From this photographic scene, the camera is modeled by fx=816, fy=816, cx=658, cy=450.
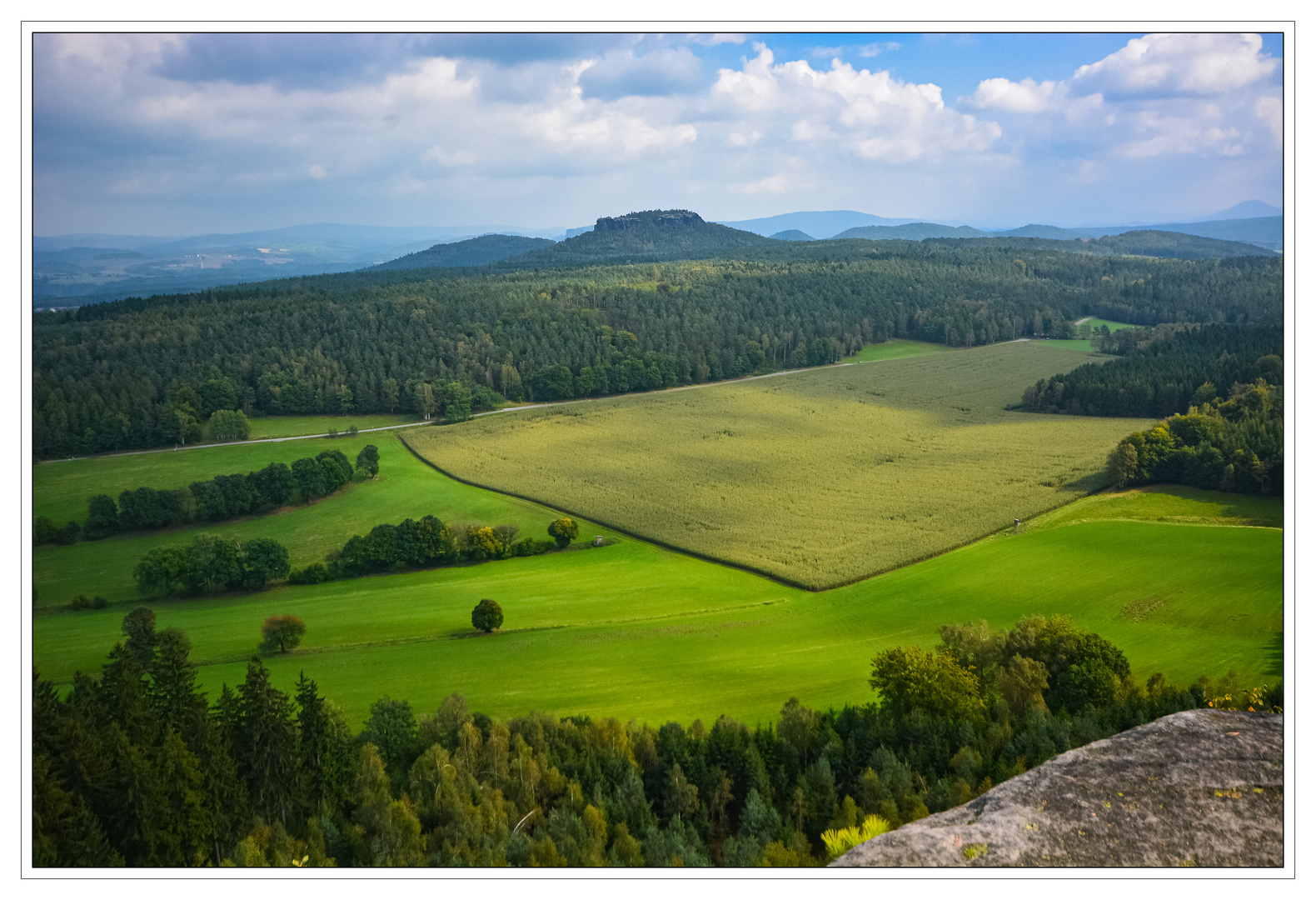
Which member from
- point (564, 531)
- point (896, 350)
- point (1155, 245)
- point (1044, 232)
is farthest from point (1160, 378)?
point (1155, 245)

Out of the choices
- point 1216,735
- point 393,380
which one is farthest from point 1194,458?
point 393,380

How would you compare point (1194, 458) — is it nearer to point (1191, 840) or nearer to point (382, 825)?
point (1191, 840)

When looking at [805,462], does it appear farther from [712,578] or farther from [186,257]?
[186,257]

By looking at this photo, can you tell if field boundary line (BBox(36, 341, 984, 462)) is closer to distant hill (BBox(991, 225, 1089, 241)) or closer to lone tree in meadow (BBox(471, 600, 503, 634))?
distant hill (BBox(991, 225, 1089, 241))

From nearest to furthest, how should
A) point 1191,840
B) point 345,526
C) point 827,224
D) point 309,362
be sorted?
1. point 1191,840
2. point 345,526
3. point 827,224
4. point 309,362

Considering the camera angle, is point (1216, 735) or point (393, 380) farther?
point (393, 380)

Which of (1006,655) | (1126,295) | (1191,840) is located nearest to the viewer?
(1191,840)
